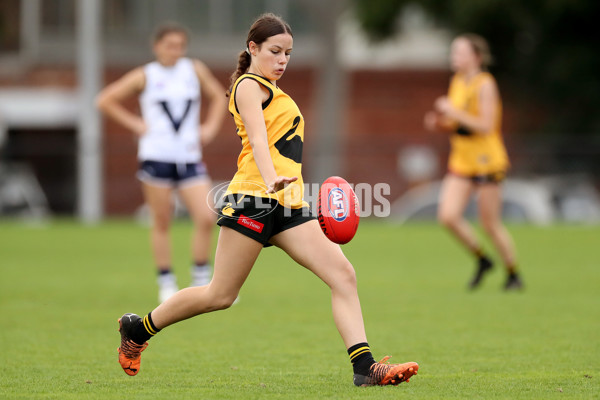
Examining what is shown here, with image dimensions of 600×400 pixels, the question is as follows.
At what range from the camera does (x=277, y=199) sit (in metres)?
5.46

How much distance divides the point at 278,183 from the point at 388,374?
1.16m

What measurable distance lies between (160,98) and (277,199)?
419 centimetres

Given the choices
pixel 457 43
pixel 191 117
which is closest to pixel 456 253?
pixel 457 43

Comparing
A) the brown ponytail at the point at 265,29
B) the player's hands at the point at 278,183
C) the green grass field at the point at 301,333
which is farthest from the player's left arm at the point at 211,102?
the player's hands at the point at 278,183

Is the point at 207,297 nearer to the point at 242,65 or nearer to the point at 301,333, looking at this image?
the point at 242,65

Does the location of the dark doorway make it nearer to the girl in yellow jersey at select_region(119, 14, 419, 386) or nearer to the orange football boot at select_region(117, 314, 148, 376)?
the orange football boot at select_region(117, 314, 148, 376)

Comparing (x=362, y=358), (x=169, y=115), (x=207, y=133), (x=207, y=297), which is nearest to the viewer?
(x=362, y=358)

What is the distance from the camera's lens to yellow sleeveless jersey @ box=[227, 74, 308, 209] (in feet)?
18.0

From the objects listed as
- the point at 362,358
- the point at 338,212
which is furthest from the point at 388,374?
the point at 338,212

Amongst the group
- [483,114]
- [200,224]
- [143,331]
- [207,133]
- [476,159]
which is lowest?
[143,331]

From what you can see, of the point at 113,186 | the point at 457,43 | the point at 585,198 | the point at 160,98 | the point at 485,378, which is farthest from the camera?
the point at 113,186

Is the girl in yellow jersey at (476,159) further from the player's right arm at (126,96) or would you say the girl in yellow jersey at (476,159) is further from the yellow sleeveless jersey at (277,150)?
the yellow sleeveless jersey at (277,150)

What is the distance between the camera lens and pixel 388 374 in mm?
5387

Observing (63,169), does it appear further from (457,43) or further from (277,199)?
(277,199)
